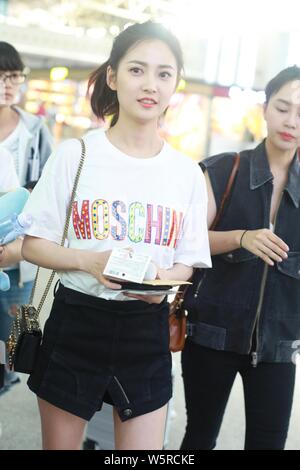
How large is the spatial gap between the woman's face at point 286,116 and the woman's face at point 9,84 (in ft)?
4.06

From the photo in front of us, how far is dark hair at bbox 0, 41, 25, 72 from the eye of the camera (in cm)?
265

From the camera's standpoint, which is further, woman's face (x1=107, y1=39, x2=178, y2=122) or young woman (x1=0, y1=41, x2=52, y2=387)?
young woman (x1=0, y1=41, x2=52, y2=387)

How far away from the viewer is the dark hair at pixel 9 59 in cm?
265

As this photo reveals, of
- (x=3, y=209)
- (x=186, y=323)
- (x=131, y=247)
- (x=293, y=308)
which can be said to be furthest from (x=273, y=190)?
(x=3, y=209)

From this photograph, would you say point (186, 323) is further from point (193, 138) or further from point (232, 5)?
point (193, 138)

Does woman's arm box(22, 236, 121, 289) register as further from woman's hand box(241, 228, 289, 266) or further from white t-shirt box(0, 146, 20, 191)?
woman's hand box(241, 228, 289, 266)

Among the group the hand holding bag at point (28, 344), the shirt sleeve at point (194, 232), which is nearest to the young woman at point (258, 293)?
the shirt sleeve at point (194, 232)

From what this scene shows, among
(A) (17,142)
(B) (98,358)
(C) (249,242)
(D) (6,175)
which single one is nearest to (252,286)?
(C) (249,242)

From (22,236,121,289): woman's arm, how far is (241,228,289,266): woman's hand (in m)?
0.59

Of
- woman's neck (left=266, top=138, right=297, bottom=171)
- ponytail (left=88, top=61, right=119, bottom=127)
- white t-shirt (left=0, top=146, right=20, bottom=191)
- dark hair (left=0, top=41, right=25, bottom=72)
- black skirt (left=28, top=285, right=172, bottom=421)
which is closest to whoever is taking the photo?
black skirt (left=28, top=285, right=172, bottom=421)

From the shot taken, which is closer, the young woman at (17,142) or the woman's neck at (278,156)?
the woman's neck at (278,156)

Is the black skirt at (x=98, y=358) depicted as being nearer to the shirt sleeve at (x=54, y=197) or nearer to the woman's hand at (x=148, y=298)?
the woman's hand at (x=148, y=298)

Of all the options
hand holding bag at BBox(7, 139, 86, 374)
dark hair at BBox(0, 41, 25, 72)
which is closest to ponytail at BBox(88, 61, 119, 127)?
hand holding bag at BBox(7, 139, 86, 374)

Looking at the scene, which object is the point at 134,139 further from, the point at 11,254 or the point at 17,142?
the point at 17,142
